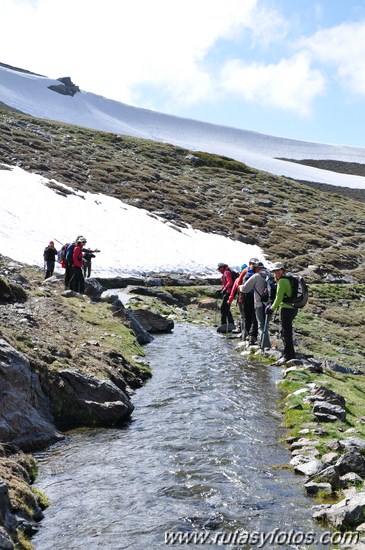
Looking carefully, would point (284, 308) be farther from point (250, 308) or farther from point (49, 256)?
point (49, 256)

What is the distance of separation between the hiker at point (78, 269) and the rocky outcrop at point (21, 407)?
14302 millimetres

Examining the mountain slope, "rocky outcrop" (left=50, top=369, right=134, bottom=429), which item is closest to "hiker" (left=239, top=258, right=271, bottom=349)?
"rocky outcrop" (left=50, top=369, right=134, bottom=429)

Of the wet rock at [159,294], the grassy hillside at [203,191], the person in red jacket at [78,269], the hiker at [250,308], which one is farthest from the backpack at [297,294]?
the grassy hillside at [203,191]

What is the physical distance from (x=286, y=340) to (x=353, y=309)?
24343 millimetres

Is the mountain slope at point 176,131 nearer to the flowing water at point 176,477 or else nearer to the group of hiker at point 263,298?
the group of hiker at point 263,298

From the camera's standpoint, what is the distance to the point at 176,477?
954 cm

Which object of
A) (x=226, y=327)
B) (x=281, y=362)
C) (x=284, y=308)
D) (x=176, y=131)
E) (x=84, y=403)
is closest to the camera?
(x=84, y=403)

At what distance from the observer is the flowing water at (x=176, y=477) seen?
7949 mm

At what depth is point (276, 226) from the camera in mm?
68562

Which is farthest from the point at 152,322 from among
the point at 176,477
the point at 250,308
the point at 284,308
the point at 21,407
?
the point at 176,477

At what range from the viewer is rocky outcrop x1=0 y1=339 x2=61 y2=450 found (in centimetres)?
1055

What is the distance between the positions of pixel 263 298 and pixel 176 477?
431 inches

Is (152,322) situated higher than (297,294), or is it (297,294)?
(297,294)

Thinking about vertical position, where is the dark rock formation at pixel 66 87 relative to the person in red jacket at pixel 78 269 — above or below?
above
